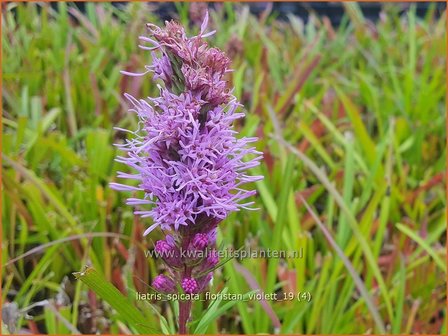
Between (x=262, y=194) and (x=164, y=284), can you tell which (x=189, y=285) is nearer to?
(x=164, y=284)

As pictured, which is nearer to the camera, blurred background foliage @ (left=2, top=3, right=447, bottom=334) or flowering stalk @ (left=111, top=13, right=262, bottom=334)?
flowering stalk @ (left=111, top=13, right=262, bottom=334)

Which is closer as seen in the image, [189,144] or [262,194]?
[189,144]

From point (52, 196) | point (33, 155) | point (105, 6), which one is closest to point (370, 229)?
point (52, 196)

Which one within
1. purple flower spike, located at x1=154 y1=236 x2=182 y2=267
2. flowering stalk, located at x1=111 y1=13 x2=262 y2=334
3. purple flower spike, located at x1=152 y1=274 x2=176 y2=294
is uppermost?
flowering stalk, located at x1=111 y1=13 x2=262 y2=334

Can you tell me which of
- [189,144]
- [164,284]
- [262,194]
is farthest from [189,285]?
[262,194]

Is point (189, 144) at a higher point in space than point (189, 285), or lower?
higher

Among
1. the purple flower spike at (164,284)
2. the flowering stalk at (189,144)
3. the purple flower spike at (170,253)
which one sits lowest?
the purple flower spike at (164,284)
